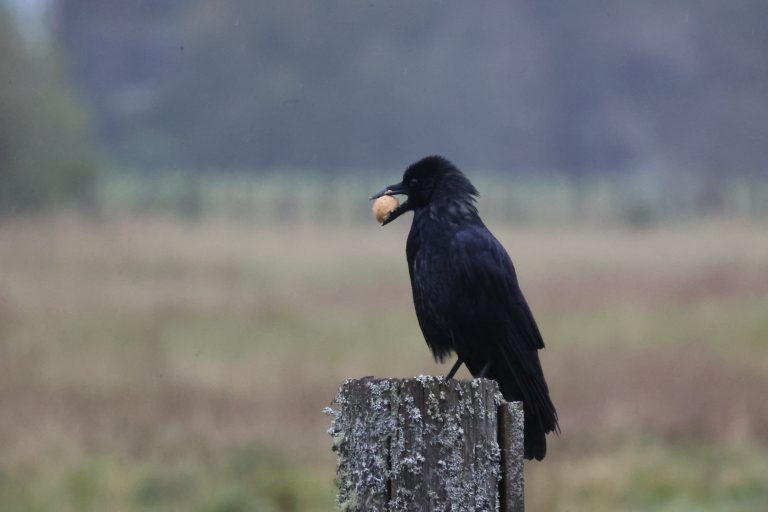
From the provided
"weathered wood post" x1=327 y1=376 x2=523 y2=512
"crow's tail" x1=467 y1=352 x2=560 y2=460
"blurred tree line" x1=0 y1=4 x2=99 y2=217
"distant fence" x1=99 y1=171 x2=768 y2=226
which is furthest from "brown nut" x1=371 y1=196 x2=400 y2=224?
"blurred tree line" x1=0 y1=4 x2=99 y2=217

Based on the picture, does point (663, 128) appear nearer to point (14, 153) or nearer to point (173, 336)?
point (14, 153)

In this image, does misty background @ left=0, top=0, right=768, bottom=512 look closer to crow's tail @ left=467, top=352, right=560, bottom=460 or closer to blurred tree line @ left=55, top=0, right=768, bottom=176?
blurred tree line @ left=55, top=0, right=768, bottom=176

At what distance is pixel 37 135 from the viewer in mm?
40406

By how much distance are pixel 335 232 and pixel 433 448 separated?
27.4 metres

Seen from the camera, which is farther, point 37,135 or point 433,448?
point 37,135

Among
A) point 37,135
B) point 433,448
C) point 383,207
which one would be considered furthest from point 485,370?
point 37,135

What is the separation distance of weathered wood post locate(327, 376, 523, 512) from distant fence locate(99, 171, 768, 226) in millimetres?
29223

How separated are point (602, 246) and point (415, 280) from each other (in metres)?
23.1

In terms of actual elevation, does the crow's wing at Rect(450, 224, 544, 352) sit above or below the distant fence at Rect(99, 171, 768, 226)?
below

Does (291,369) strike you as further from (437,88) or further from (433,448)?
Result: (437,88)

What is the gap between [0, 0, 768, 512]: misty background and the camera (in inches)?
394

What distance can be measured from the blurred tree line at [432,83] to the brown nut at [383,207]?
165 feet

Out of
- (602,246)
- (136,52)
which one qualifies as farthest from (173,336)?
(136,52)

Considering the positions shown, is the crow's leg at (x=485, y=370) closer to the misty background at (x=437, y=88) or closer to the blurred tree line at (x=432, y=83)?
the misty background at (x=437, y=88)
